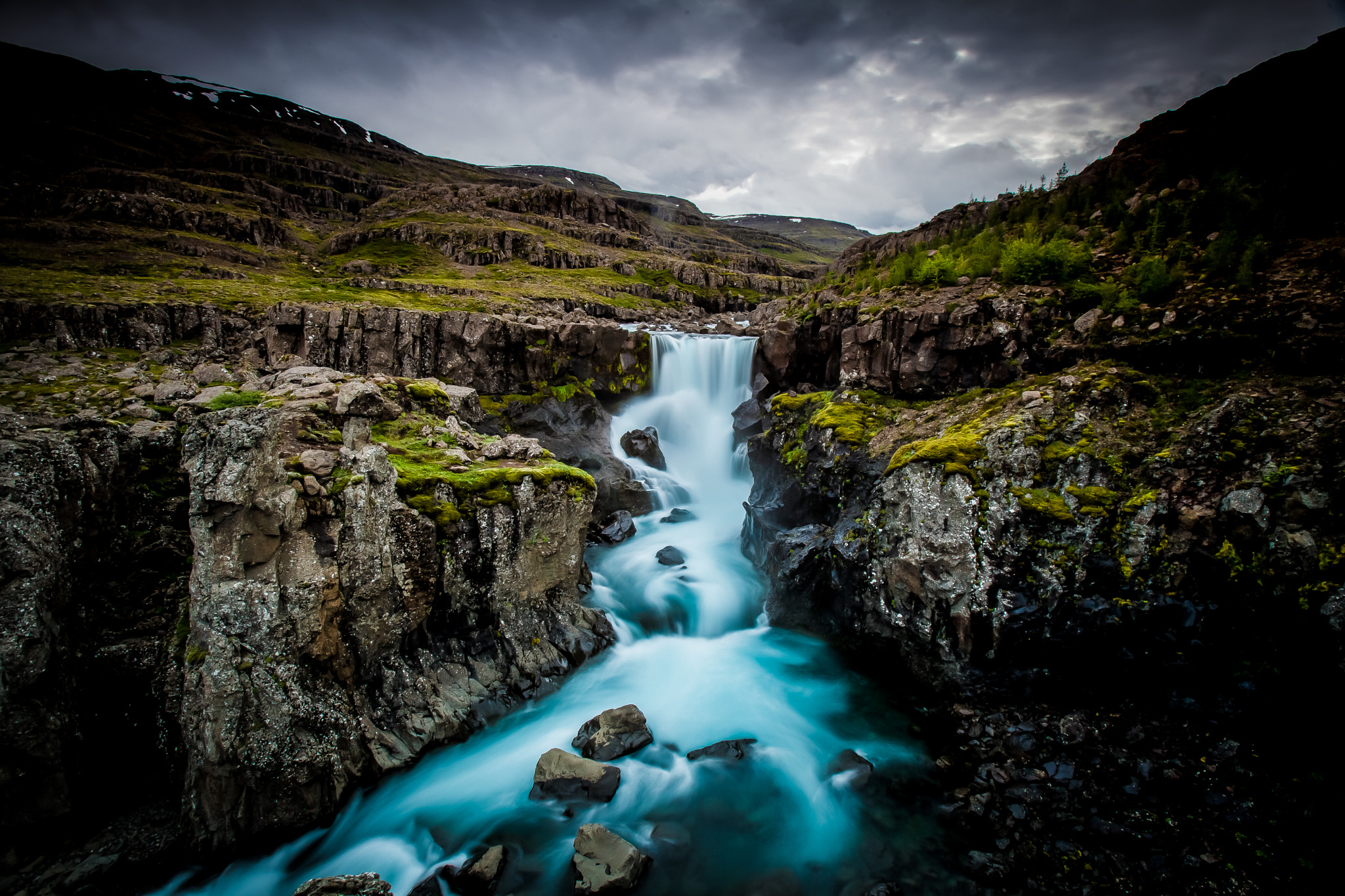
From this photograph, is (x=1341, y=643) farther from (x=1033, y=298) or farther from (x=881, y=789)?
(x=1033, y=298)

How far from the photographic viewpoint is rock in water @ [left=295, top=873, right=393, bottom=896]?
683cm

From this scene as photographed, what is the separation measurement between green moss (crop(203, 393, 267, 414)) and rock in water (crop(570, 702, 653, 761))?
35.2 ft

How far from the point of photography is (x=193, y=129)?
368ft

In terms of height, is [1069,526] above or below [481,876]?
above

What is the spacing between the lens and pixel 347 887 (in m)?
6.88

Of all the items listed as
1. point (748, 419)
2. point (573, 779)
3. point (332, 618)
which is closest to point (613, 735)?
point (573, 779)

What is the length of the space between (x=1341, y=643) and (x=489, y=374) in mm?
29564

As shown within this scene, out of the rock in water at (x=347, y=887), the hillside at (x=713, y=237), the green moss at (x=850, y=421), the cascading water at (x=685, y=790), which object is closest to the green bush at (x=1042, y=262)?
the green moss at (x=850, y=421)

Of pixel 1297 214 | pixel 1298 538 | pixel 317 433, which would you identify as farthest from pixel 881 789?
pixel 1297 214

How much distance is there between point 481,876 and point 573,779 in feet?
6.78

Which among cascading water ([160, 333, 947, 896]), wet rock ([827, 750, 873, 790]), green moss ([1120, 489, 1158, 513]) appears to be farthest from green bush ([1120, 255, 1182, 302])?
wet rock ([827, 750, 873, 790])

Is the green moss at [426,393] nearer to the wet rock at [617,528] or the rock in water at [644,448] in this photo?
the wet rock at [617,528]

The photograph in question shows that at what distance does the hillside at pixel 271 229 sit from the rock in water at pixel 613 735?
31295 mm

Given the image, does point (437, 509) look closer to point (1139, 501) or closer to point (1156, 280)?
point (1139, 501)
